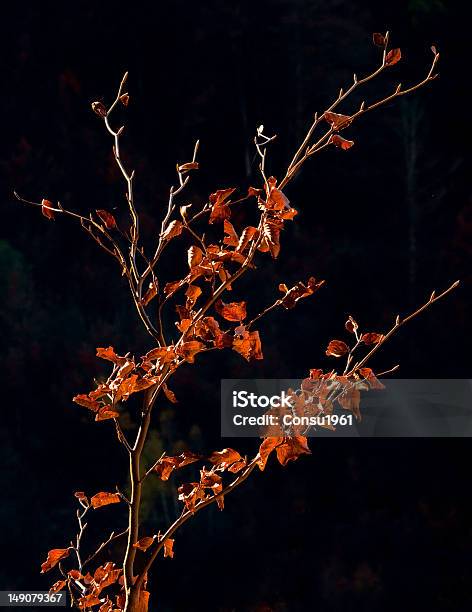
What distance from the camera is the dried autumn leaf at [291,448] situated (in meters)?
1.90

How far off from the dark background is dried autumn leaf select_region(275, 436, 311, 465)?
22.3ft

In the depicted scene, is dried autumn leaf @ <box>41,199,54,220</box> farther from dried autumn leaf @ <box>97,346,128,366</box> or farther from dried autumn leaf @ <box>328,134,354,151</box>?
dried autumn leaf @ <box>328,134,354,151</box>

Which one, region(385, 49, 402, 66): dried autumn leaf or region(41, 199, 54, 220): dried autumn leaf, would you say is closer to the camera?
region(385, 49, 402, 66): dried autumn leaf

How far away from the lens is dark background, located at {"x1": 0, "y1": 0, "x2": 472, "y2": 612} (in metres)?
9.02

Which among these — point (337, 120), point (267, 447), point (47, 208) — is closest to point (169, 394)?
point (267, 447)

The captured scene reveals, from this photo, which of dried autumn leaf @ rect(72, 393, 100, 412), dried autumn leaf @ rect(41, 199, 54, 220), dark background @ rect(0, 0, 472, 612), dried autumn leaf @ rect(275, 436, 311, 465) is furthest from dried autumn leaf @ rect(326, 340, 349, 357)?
dark background @ rect(0, 0, 472, 612)

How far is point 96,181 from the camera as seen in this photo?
13.6m

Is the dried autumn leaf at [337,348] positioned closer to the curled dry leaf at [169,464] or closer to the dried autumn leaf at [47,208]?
the curled dry leaf at [169,464]

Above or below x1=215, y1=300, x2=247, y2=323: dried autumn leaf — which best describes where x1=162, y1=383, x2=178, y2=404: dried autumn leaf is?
below

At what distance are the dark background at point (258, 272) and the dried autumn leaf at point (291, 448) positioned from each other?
6.79 m

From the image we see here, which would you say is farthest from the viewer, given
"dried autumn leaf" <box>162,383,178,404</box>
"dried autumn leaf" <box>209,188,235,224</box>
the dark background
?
the dark background

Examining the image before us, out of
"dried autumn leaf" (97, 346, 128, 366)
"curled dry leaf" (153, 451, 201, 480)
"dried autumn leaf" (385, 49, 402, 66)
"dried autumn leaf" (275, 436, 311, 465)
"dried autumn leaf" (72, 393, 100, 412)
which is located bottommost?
"dried autumn leaf" (275, 436, 311, 465)

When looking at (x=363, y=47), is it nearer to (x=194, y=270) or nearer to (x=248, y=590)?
(x=248, y=590)

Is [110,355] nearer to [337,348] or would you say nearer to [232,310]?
[232,310]
